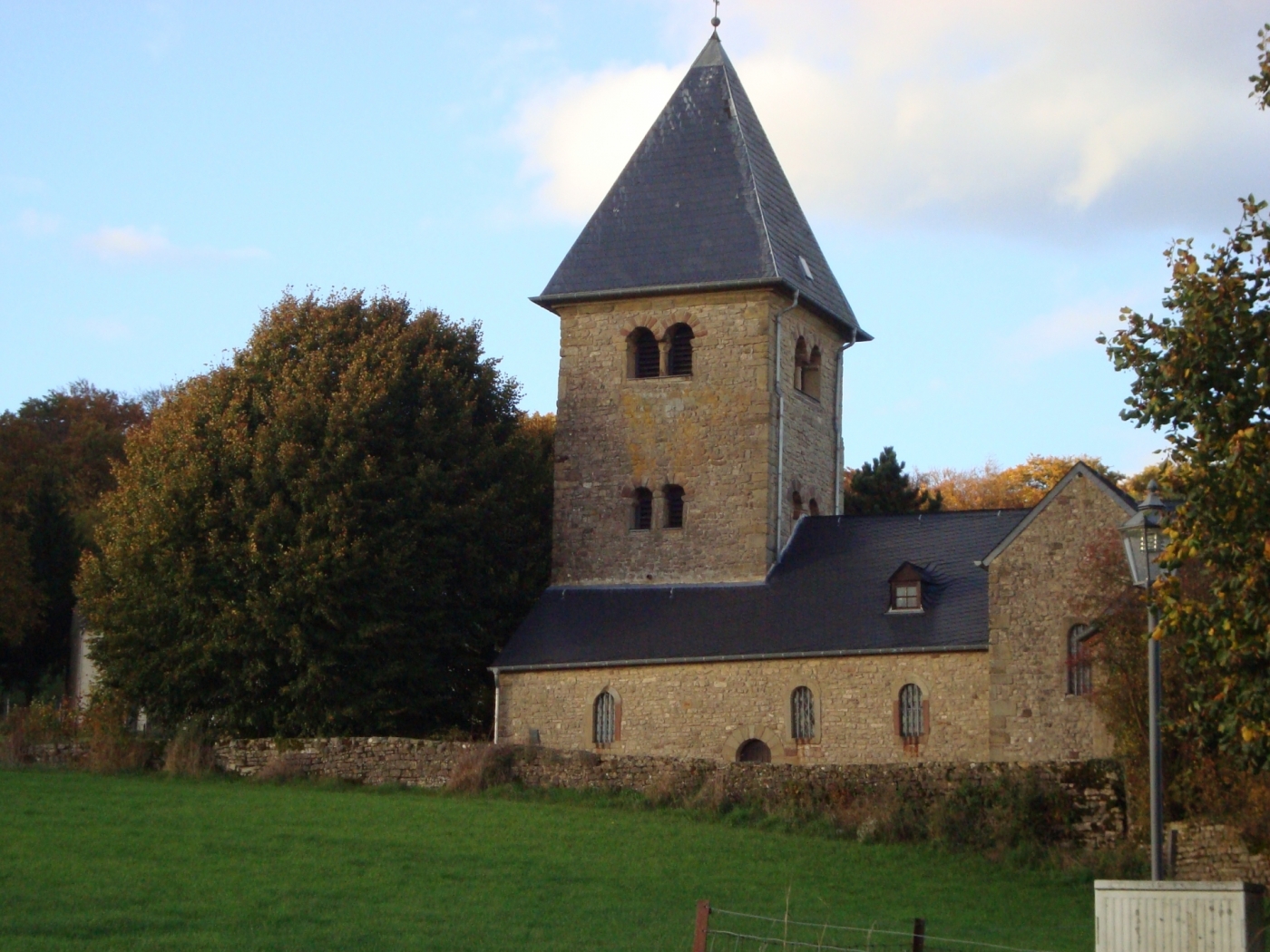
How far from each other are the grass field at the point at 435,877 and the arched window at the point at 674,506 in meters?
9.46

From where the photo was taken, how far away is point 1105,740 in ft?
105

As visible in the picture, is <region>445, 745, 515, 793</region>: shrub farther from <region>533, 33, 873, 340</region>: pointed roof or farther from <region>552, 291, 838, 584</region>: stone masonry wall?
<region>533, 33, 873, 340</region>: pointed roof

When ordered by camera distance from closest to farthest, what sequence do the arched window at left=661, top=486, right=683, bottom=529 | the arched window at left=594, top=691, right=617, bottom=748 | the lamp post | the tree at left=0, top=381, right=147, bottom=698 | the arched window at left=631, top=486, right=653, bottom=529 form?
the lamp post, the arched window at left=594, top=691, right=617, bottom=748, the arched window at left=661, top=486, right=683, bottom=529, the arched window at left=631, top=486, right=653, bottom=529, the tree at left=0, top=381, right=147, bottom=698

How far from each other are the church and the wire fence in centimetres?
1226

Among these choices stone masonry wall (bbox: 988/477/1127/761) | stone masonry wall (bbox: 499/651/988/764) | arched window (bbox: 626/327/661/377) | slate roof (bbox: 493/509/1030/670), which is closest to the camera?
stone masonry wall (bbox: 988/477/1127/761)

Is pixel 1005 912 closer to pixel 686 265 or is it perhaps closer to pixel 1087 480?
pixel 1087 480

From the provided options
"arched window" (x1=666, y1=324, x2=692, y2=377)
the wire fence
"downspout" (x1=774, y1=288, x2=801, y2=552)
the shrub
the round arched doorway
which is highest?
"arched window" (x1=666, y1=324, x2=692, y2=377)

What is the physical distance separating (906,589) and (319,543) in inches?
459

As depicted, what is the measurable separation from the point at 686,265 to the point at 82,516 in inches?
1025

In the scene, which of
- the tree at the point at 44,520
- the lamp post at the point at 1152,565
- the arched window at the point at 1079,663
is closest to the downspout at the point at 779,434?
the arched window at the point at 1079,663

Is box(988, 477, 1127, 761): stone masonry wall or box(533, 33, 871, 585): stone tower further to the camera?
box(533, 33, 871, 585): stone tower

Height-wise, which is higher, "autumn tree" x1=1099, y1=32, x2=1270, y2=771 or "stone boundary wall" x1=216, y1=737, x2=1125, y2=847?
"autumn tree" x1=1099, y1=32, x2=1270, y2=771

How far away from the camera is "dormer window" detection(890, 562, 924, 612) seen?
35875mm

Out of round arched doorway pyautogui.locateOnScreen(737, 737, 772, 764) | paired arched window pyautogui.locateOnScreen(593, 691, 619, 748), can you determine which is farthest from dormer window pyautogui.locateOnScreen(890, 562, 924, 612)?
paired arched window pyautogui.locateOnScreen(593, 691, 619, 748)
